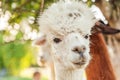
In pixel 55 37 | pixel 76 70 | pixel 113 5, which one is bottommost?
pixel 76 70

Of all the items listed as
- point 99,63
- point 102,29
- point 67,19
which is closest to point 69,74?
point 67,19

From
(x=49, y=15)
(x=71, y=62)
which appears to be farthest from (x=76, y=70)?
(x=49, y=15)

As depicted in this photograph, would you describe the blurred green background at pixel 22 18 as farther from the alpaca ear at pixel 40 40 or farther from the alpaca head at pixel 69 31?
the alpaca head at pixel 69 31

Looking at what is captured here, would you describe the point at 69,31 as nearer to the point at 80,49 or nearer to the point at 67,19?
the point at 67,19

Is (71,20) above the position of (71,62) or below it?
above

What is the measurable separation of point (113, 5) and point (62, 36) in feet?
10.2

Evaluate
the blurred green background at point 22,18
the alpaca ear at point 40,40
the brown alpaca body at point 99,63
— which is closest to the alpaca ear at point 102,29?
the brown alpaca body at point 99,63

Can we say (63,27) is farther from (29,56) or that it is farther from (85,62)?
(29,56)

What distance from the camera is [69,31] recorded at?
3.67 metres

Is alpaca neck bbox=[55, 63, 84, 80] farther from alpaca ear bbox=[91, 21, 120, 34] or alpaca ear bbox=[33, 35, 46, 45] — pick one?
alpaca ear bbox=[91, 21, 120, 34]

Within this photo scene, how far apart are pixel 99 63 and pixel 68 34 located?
918 mm

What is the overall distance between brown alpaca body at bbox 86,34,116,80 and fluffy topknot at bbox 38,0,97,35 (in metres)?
0.60

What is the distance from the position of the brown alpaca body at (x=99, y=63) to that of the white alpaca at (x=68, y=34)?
0.64 meters

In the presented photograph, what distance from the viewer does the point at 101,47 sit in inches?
178
